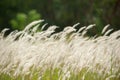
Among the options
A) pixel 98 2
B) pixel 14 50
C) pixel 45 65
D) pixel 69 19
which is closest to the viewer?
pixel 45 65

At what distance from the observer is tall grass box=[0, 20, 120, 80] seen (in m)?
4.04

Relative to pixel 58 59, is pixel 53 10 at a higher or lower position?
higher

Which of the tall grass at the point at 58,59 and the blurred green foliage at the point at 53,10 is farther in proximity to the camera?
the blurred green foliage at the point at 53,10

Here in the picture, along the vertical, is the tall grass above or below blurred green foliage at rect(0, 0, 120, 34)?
below

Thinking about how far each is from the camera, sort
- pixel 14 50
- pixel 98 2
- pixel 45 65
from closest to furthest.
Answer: pixel 45 65
pixel 14 50
pixel 98 2

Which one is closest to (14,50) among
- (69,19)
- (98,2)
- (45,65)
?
(45,65)

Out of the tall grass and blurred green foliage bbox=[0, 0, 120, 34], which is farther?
blurred green foliage bbox=[0, 0, 120, 34]

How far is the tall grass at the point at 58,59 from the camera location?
4039 millimetres

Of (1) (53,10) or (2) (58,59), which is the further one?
(1) (53,10)

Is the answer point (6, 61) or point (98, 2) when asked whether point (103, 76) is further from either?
point (98, 2)

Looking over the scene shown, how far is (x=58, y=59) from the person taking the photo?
13.5ft

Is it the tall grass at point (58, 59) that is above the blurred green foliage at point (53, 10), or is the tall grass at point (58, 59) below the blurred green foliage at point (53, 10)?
below

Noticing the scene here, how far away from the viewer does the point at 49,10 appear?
24.4 meters

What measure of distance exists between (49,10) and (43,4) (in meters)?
0.64
